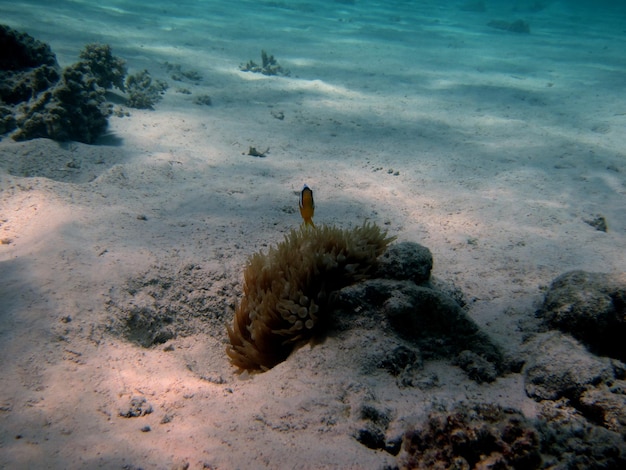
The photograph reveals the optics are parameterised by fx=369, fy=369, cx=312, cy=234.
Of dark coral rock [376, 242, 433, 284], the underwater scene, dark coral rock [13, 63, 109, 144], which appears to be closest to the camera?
the underwater scene

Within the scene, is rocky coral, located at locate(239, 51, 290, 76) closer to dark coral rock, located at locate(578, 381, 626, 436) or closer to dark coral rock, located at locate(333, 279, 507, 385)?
dark coral rock, located at locate(333, 279, 507, 385)

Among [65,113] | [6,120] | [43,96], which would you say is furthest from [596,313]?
[6,120]

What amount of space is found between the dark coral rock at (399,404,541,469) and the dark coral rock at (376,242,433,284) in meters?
1.38

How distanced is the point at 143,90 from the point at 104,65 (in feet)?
3.26

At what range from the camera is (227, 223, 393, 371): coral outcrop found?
9.95 feet

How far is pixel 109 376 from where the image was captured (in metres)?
2.61

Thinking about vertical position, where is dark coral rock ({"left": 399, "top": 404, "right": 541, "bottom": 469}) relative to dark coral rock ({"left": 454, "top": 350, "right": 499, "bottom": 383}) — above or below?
above

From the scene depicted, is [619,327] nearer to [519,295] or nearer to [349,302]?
[519,295]

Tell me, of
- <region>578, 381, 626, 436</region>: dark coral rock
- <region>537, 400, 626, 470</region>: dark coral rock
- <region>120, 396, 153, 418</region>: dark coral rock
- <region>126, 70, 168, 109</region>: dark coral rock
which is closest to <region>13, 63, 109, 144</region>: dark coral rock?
<region>126, 70, 168, 109</region>: dark coral rock

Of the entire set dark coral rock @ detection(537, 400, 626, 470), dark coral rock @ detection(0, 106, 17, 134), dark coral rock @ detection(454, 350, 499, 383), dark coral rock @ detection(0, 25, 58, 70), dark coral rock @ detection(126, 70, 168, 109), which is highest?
dark coral rock @ detection(0, 25, 58, 70)

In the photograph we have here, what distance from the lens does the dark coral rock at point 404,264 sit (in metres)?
3.30

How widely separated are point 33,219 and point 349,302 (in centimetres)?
356

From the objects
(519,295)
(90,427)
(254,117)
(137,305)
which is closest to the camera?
(90,427)

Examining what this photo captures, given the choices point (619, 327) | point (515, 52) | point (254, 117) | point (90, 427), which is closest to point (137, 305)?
point (90, 427)
